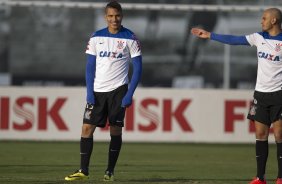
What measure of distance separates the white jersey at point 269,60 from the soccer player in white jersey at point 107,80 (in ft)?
5.07

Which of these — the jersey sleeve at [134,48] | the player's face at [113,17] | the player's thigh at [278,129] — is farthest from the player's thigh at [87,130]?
the player's thigh at [278,129]

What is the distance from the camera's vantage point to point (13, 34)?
25406mm

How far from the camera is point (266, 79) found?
→ 12188mm

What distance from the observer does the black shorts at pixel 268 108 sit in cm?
1219

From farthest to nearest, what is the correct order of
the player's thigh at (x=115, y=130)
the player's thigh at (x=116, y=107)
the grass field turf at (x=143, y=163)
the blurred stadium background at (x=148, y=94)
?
the blurred stadium background at (x=148, y=94), the grass field turf at (x=143, y=163), the player's thigh at (x=115, y=130), the player's thigh at (x=116, y=107)

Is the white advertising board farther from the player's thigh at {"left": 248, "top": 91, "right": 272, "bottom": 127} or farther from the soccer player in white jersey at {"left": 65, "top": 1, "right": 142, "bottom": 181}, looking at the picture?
the player's thigh at {"left": 248, "top": 91, "right": 272, "bottom": 127}

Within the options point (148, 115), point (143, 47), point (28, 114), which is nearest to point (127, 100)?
point (148, 115)

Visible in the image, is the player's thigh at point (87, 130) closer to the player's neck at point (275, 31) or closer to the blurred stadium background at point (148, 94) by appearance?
the blurred stadium background at point (148, 94)

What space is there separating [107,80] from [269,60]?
6.68ft

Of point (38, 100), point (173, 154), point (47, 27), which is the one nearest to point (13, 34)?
point (47, 27)

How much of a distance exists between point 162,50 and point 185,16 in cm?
Result: 106

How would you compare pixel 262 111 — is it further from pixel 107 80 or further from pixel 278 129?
pixel 107 80

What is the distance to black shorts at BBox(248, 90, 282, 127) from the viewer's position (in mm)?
12188

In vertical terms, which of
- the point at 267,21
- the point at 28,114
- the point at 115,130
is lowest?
the point at 28,114
